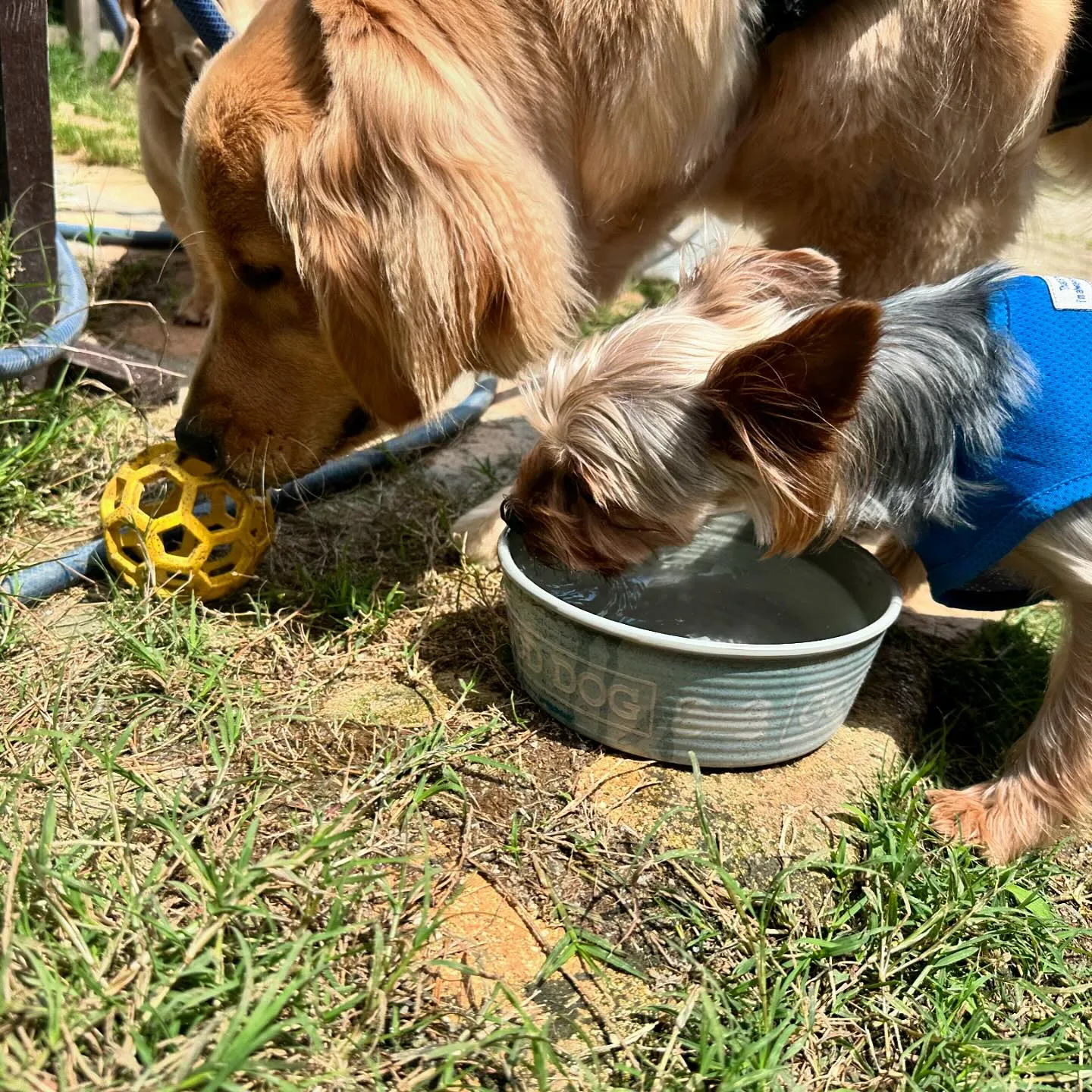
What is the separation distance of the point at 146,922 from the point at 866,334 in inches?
63.8

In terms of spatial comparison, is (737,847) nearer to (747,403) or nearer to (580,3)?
(747,403)

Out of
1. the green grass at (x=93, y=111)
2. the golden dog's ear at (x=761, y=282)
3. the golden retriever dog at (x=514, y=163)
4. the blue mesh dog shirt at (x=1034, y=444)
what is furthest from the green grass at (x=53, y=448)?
the green grass at (x=93, y=111)

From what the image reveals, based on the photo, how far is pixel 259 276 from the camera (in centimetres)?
239

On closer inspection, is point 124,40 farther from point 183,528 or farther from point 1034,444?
point 1034,444

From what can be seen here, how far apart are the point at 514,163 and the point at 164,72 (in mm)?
2604

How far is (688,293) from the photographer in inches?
102

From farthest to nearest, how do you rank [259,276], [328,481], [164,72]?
[164,72], [328,481], [259,276]

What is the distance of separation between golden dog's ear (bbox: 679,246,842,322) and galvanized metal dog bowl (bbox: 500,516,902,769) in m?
0.70

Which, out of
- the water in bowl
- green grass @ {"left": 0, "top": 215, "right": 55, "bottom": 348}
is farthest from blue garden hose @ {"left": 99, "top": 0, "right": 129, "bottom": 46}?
the water in bowl

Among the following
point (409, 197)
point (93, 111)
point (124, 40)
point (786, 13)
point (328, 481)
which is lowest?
point (93, 111)

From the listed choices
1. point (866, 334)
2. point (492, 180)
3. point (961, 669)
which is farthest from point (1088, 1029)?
point (492, 180)

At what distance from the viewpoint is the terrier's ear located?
185 centimetres

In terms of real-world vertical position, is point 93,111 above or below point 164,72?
below

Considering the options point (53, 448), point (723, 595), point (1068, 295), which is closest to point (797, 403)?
point (1068, 295)
